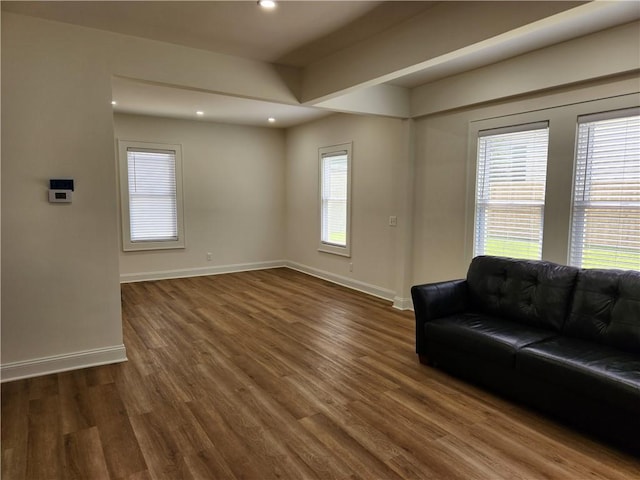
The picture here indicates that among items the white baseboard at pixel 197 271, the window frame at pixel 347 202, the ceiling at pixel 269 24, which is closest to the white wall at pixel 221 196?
the white baseboard at pixel 197 271

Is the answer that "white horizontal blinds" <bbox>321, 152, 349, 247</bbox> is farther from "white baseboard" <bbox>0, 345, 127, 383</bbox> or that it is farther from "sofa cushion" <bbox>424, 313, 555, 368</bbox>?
"white baseboard" <bbox>0, 345, 127, 383</bbox>

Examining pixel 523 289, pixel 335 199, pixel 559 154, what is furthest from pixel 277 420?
pixel 335 199

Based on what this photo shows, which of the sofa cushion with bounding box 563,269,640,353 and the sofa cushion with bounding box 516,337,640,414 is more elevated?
the sofa cushion with bounding box 563,269,640,353

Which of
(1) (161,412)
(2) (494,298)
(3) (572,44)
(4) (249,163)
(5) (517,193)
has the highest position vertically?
(3) (572,44)

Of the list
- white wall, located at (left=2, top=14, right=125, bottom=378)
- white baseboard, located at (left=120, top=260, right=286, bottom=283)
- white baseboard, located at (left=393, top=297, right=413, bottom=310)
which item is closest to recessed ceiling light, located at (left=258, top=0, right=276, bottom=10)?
white wall, located at (left=2, top=14, right=125, bottom=378)

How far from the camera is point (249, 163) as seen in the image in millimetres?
7477

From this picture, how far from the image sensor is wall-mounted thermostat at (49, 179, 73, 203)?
10.2 ft

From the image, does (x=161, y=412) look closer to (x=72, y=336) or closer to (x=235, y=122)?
(x=72, y=336)

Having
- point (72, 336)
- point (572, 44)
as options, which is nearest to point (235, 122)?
point (72, 336)

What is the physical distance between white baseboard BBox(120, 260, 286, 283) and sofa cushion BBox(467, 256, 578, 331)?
4.83 m

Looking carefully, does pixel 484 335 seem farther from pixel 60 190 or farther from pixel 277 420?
pixel 60 190

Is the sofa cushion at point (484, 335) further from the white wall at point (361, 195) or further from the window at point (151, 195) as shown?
the window at point (151, 195)

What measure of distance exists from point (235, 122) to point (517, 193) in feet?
16.1

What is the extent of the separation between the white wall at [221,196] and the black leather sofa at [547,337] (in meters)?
4.76
